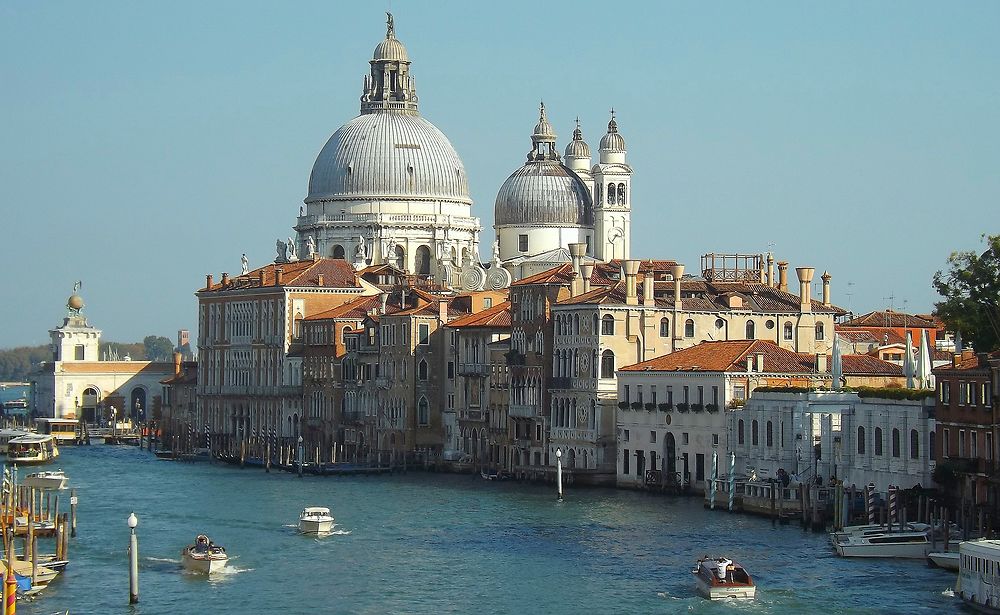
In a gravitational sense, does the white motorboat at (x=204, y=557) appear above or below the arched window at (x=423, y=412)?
below

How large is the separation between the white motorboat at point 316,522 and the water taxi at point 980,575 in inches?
693

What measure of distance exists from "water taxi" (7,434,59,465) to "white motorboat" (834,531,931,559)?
143 feet

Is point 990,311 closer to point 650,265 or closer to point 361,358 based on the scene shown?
point 650,265

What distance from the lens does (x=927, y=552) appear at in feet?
154

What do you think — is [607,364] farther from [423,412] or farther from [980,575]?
[980,575]

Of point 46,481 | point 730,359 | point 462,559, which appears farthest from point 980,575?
point 46,481

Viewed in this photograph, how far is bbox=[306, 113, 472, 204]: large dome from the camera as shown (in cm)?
A: 10638

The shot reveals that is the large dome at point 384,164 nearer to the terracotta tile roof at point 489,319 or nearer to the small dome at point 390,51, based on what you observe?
the small dome at point 390,51

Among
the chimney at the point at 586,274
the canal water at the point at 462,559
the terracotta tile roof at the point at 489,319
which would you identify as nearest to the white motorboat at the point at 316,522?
the canal water at the point at 462,559

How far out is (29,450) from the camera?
3415 inches

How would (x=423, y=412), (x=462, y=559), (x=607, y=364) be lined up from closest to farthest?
(x=462, y=559)
(x=607, y=364)
(x=423, y=412)

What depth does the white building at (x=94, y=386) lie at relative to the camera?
407 ft

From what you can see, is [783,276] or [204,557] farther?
[783,276]

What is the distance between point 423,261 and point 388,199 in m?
3.14
